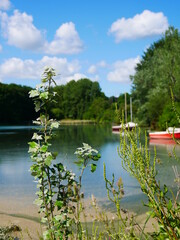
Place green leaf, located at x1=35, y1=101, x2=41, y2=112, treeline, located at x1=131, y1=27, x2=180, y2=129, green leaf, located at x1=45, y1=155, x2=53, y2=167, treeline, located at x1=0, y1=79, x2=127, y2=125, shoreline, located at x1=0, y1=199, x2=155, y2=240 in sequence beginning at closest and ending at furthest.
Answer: green leaf, located at x1=45, y1=155, x2=53, y2=167
green leaf, located at x1=35, y1=101, x2=41, y2=112
shoreline, located at x1=0, y1=199, x2=155, y2=240
treeline, located at x1=131, y1=27, x2=180, y2=129
treeline, located at x1=0, y1=79, x2=127, y2=125

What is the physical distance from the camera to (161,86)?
109 feet

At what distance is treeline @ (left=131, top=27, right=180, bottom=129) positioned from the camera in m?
31.5

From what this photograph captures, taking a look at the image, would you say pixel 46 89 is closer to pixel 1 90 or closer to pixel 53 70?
pixel 53 70

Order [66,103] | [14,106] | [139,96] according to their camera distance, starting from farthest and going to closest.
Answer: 1. [66,103]
2. [14,106]
3. [139,96]

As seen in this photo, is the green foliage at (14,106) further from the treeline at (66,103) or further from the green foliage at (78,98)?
the green foliage at (78,98)

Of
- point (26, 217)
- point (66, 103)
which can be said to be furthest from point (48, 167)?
point (66, 103)

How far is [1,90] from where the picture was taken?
95.6 m

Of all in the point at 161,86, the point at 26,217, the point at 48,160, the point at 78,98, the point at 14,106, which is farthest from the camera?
the point at 78,98

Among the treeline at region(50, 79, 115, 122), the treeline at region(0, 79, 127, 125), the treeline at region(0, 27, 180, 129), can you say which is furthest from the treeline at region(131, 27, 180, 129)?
the treeline at region(50, 79, 115, 122)

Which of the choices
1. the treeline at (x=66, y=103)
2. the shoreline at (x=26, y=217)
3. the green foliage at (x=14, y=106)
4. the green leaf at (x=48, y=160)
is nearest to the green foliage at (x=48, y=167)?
the green leaf at (x=48, y=160)

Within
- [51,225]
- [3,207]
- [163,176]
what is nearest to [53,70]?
[51,225]

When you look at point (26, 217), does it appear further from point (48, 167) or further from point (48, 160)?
point (48, 160)

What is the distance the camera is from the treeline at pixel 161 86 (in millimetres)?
31469

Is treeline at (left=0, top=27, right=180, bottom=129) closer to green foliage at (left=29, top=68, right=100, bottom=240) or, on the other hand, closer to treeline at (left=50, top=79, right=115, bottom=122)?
treeline at (left=50, top=79, right=115, bottom=122)
